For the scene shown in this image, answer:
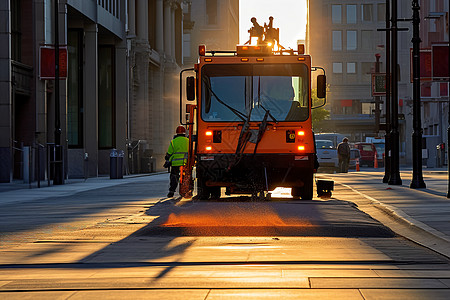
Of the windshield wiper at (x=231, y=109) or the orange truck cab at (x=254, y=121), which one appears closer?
the orange truck cab at (x=254, y=121)

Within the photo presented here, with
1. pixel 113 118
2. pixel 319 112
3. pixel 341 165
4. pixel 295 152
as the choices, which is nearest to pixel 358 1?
pixel 319 112

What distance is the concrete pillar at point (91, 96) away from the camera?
49656mm

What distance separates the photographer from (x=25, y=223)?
1598cm

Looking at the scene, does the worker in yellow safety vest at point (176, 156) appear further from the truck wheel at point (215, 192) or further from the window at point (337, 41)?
the window at point (337, 41)

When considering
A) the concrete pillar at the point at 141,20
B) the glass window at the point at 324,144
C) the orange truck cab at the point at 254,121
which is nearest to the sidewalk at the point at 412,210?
the orange truck cab at the point at 254,121

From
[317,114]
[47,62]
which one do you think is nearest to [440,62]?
[47,62]

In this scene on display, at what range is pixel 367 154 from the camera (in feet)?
219

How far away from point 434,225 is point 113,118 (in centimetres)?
4306

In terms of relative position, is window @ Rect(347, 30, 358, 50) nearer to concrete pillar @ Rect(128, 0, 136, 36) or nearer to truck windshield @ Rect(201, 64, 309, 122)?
concrete pillar @ Rect(128, 0, 136, 36)

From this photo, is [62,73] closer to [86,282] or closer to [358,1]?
[86,282]

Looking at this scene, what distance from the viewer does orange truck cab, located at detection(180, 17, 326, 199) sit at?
21141 mm

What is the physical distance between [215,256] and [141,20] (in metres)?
54.6

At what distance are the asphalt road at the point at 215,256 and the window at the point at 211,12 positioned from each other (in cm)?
12171

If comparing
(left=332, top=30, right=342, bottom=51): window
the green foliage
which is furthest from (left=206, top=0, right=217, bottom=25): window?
the green foliage
